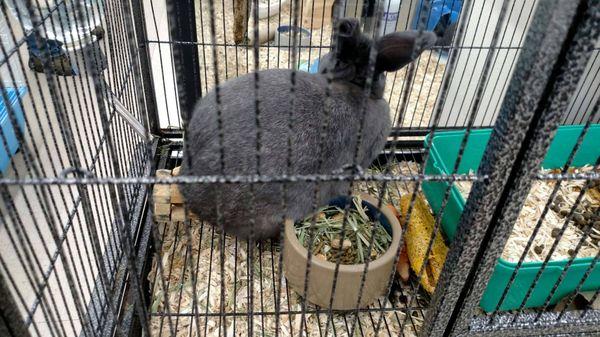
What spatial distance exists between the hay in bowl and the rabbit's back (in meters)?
0.08

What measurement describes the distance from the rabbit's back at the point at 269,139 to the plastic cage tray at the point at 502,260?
0.89 feet

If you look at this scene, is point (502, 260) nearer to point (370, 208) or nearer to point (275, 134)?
point (370, 208)

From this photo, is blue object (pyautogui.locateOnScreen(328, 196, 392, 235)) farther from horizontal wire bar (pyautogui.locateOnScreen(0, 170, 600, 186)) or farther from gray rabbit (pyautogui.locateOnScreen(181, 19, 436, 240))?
horizontal wire bar (pyautogui.locateOnScreen(0, 170, 600, 186))

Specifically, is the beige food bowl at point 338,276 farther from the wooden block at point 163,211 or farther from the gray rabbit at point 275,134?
the wooden block at point 163,211

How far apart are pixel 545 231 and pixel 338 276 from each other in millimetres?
636

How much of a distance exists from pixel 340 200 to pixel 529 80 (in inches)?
30.2

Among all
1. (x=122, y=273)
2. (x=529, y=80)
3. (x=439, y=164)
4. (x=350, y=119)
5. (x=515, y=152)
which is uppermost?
(x=529, y=80)

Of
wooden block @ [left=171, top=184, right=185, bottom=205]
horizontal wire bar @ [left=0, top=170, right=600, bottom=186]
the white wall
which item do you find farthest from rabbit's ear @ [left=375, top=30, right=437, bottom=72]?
the white wall

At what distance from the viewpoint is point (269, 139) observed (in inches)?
41.2

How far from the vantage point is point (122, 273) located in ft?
3.61

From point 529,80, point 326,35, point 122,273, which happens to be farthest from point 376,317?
point 326,35

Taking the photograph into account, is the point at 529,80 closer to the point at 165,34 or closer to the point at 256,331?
the point at 256,331

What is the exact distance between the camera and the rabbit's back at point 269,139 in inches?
41.4

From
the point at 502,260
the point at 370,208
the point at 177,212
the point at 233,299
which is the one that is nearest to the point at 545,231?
the point at 502,260
